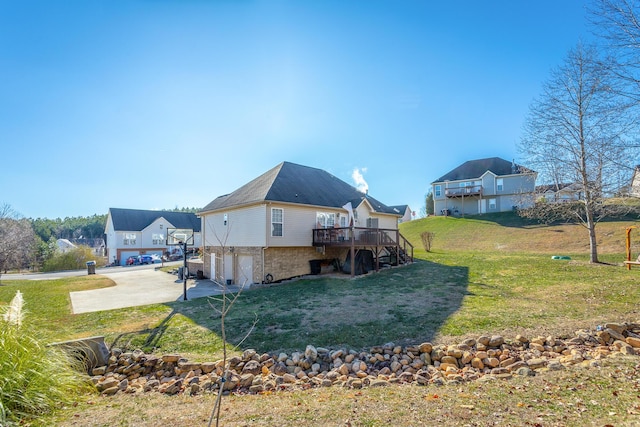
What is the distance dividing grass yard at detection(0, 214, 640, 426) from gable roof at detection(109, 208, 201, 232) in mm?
24335

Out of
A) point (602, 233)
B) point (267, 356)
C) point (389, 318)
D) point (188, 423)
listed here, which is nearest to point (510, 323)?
point (389, 318)

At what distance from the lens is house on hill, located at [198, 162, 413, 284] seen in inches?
631

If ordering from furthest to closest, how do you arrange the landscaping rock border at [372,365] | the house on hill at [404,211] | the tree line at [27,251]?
1. the house on hill at [404,211]
2. the tree line at [27,251]
3. the landscaping rock border at [372,365]

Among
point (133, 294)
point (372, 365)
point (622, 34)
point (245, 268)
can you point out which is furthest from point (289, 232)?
point (622, 34)

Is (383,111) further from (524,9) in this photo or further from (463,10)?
(524,9)

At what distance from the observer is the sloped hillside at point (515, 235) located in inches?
942

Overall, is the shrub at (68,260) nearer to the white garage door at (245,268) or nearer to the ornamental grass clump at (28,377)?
the white garage door at (245,268)

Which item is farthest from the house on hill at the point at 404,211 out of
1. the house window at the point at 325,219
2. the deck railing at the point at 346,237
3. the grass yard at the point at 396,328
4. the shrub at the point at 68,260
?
the shrub at the point at 68,260

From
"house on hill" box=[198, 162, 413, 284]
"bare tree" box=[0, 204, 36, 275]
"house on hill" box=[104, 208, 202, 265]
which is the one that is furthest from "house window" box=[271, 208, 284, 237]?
"house on hill" box=[104, 208, 202, 265]

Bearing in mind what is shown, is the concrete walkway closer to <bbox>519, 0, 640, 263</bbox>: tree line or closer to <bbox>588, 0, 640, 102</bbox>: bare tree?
<bbox>588, 0, 640, 102</bbox>: bare tree

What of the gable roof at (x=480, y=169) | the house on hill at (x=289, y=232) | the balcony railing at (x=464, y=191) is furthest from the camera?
the balcony railing at (x=464, y=191)

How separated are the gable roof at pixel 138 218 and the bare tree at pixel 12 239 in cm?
1010

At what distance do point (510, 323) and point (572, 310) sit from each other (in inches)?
92.6

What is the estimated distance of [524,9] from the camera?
33.0 feet
